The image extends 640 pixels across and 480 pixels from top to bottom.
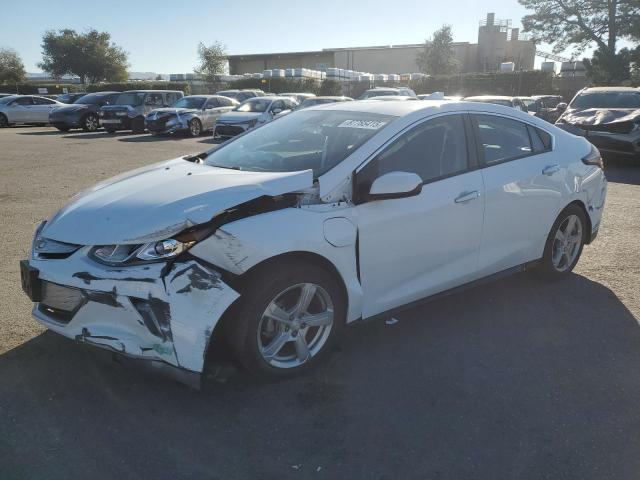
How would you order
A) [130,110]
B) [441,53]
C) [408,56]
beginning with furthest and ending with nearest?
1. [408,56]
2. [441,53]
3. [130,110]

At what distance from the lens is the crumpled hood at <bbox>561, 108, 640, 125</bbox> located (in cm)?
1198

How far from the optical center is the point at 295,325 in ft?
10.5

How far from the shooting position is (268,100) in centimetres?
2009

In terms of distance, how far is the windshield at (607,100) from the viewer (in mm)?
12860

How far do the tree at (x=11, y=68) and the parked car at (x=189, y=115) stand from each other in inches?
2023

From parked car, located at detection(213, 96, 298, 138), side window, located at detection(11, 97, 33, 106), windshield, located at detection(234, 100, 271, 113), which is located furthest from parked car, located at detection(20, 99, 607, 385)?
side window, located at detection(11, 97, 33, 106)

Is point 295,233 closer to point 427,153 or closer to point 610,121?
point 427,153

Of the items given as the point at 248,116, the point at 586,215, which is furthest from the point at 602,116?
the point at 248,116

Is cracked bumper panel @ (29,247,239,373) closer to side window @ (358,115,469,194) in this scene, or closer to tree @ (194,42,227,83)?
side window @ (358,115,469,194)

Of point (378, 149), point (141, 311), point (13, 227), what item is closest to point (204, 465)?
point (141, 311)

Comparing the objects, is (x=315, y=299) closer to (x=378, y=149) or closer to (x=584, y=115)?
(x=378, y=149)

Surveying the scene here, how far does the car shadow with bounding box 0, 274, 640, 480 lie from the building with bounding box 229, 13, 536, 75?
2690 inches

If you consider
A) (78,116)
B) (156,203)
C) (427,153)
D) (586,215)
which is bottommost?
(78,116)

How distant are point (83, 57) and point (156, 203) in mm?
70422
